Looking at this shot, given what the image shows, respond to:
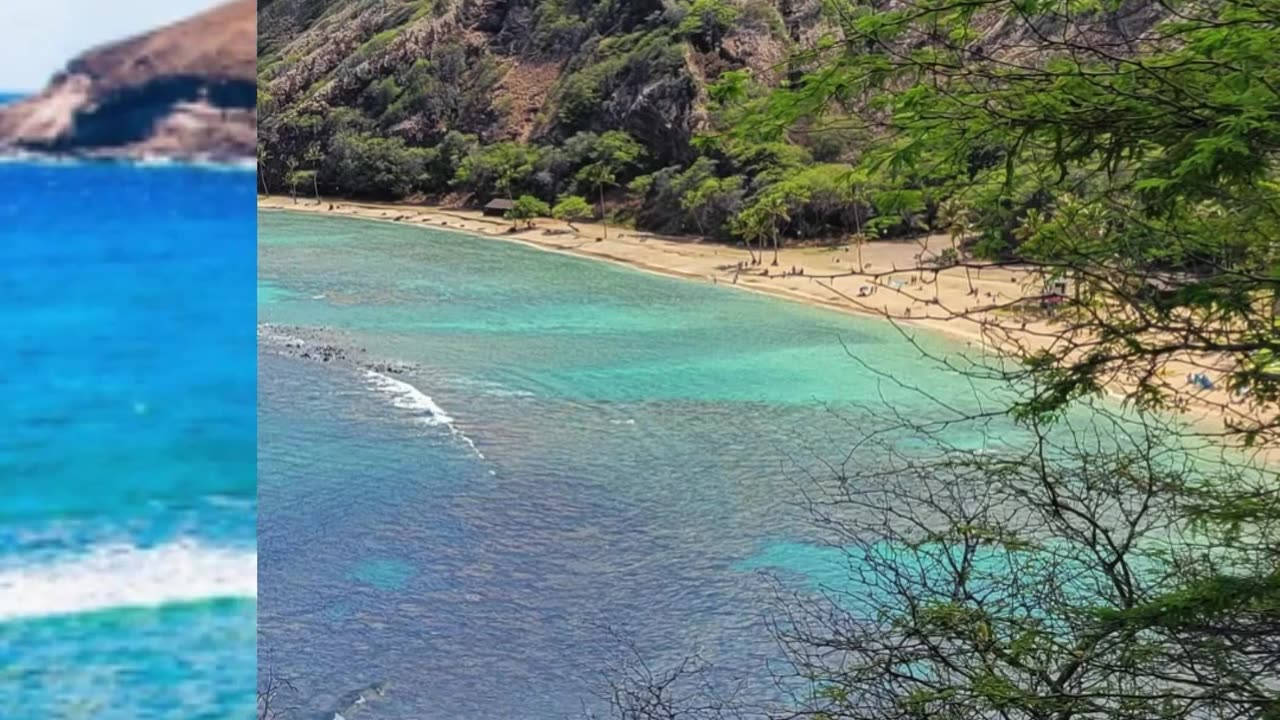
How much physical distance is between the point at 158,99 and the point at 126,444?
25.5 inches

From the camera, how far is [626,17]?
52.8 meters

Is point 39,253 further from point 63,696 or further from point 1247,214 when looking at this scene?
point 1247,214

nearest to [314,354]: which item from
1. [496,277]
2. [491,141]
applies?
[496,277]

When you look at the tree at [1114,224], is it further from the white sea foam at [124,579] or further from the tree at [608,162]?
the tree at [608,162]

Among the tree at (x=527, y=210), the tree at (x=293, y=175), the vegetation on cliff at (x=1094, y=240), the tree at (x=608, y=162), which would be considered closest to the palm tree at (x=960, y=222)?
the vegetation on cliff at (x=1094, y=240)

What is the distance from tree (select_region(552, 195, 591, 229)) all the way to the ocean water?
41.4 metres

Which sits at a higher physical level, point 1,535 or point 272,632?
point 1,535

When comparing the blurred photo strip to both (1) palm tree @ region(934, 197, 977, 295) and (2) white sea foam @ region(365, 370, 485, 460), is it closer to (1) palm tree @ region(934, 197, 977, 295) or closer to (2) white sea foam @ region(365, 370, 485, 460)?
(1) palm tree @ region(934, 197, 977, 295)

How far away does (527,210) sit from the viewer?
43344 mm

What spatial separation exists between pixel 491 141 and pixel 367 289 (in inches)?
914

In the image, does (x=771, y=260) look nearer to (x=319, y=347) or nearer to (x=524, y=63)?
(x=319, y=347)

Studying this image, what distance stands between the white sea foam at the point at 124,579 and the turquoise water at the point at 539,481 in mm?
7364

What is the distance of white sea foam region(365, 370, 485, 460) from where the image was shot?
17578 millimetres

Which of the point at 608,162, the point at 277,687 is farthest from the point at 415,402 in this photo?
the point at 608,162
